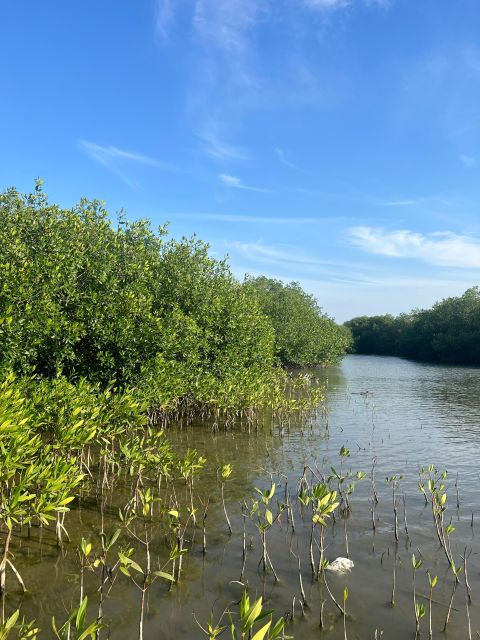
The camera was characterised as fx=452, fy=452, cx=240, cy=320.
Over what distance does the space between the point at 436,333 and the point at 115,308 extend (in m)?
83.2

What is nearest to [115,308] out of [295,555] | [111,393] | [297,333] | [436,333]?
[111,393]

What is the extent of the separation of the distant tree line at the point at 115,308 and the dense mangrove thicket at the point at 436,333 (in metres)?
64.5

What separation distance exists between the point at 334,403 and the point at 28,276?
21.3 meters

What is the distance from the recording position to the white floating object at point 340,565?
778cm

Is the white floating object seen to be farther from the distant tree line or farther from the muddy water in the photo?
the distant tree line

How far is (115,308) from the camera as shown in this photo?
50.7 ft

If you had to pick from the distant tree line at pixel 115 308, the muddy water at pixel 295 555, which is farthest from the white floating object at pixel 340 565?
the distant tree line at pixel 115 308

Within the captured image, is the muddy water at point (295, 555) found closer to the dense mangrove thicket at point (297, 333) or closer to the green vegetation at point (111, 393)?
the green vegetation at point (111, 393)

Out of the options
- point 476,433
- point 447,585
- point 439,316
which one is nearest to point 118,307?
point 447,585

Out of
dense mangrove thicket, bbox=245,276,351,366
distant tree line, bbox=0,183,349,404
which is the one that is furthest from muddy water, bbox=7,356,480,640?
A: dense mangrove thicket, bbox=245,276,351,366

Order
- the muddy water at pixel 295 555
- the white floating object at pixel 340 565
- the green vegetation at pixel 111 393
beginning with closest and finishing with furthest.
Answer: the muddy water at pixel 295 555 < the green vegetation at pixel 111 393 < the white floating object at pixel 340 565

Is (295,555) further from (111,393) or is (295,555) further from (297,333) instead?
(297,333)

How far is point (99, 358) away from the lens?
50.0 feet

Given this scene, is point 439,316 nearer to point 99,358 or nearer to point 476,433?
point 476,433
